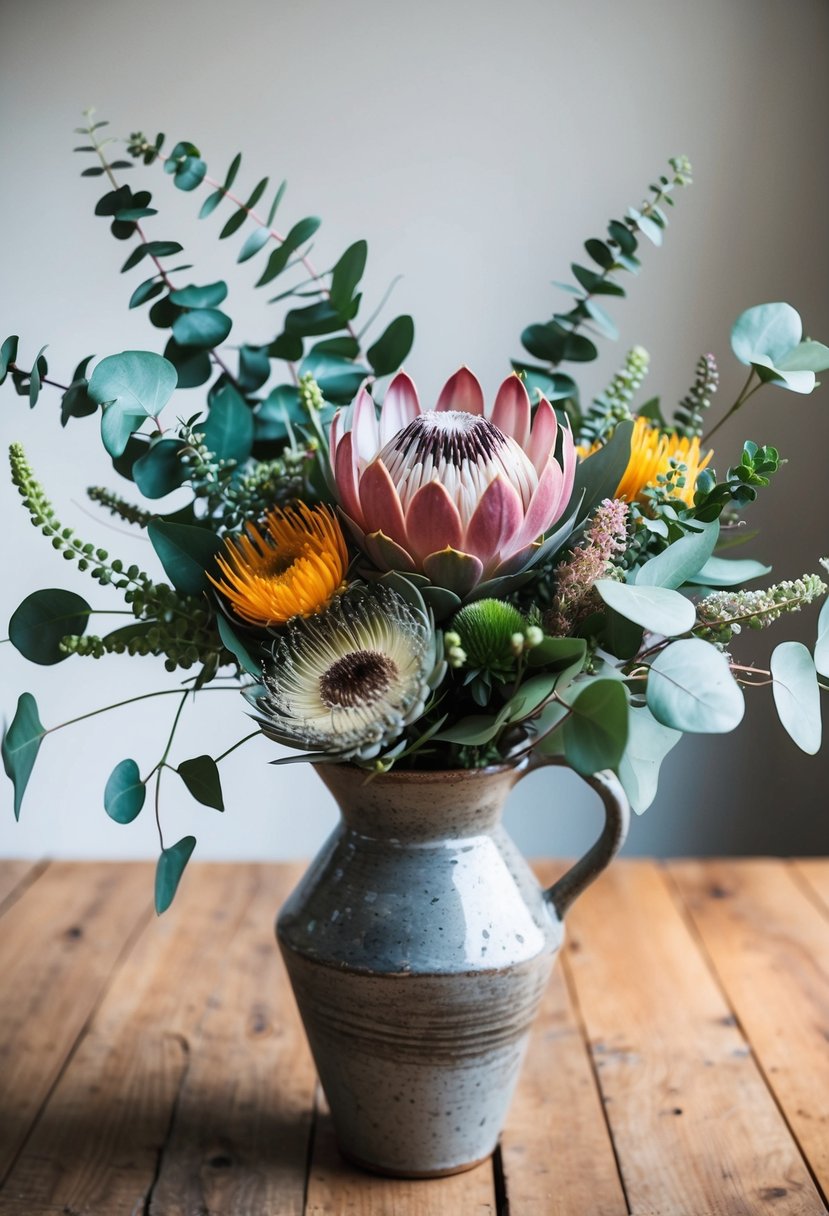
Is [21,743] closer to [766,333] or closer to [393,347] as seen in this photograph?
[393,347]

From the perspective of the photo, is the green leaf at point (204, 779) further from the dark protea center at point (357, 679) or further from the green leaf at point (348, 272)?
the green leaf at point (348, 272)

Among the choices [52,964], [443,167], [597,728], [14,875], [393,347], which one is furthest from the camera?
[443,167]

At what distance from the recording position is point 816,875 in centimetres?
108

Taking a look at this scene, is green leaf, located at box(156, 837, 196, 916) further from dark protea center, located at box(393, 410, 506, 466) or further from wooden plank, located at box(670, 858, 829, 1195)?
wooden plank, located at box(670, 858, 829, 1195)

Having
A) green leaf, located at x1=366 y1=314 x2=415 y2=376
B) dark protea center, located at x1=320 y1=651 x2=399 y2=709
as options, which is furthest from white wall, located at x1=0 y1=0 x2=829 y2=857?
dark protea center, located at x1=320 y1=651 x2=399 y2=709

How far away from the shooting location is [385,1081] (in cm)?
59

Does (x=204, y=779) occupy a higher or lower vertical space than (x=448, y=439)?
lower

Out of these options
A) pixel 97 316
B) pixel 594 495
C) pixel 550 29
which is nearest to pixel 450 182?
pixel 550 29

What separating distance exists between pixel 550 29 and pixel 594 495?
1023mm

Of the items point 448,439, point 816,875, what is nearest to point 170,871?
point 448,439

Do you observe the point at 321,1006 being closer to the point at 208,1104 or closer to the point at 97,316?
the point at 208,1104

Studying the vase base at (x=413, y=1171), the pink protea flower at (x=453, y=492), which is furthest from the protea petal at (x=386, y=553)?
the vase base at (x=413, y=1171)

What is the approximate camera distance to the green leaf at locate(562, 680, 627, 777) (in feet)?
1.50

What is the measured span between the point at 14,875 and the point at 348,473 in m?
0.70
